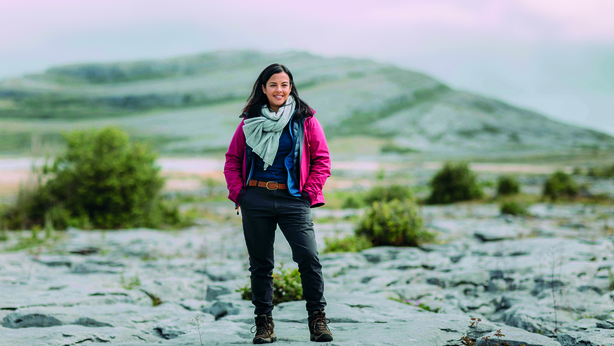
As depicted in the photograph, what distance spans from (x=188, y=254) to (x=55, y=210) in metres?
6.02

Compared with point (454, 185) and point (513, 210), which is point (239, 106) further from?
point (513, 210)

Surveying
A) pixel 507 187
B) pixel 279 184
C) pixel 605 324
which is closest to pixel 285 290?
pixel 279 184

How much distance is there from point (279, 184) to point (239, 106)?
113 meters

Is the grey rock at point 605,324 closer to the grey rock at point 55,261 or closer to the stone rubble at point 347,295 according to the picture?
the stone rubble at point 347,295

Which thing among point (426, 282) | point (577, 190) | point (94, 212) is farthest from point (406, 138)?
point (426, 282)

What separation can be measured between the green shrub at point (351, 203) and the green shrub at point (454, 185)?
12.6 ft

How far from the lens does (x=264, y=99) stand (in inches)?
154

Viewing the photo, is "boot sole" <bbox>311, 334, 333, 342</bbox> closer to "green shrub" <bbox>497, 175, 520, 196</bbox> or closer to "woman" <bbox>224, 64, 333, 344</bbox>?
"woman" <bbox>224, 64, 333, 344</bbox>

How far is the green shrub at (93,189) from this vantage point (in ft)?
45.0

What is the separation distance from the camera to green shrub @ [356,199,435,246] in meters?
9.17

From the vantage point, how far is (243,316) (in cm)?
464

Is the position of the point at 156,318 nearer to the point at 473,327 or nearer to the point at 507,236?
the point at 473,327

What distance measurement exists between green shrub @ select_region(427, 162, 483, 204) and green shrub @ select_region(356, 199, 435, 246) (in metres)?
12.5

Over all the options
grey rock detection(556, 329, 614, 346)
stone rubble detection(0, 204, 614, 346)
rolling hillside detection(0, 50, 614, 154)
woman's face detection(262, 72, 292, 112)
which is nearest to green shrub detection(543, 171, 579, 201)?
stone rubble detection(0, 204, 614, 346)
